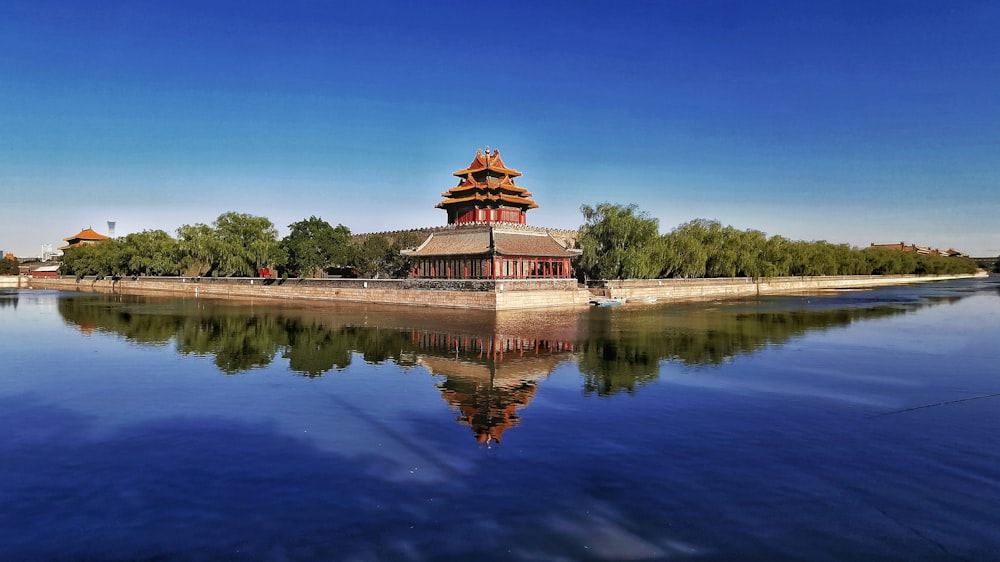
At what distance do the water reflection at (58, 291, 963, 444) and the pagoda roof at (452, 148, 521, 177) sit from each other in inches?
652

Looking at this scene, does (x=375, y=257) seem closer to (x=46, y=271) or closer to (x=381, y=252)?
(x=381, y=252)

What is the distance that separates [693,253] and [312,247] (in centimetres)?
3914

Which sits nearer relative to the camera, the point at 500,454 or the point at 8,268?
the point at 500,454

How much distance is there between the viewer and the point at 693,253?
213ft

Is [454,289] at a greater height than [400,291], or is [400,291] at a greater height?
[454,289]

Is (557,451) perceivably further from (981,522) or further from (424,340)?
(424,340)

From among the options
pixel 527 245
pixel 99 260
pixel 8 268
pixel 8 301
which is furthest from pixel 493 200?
pixel 8 268

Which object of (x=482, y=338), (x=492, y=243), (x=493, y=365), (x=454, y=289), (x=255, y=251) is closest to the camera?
(x=493, y=365)

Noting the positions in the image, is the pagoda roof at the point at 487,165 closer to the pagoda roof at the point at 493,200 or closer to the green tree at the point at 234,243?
the pagoda roof at the point at 493,200

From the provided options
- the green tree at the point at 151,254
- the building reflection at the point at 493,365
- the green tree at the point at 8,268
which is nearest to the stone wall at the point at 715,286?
the building reflection at the point at 493,365

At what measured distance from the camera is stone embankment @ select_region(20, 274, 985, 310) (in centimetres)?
4522

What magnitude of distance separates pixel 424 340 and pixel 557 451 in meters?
17.6

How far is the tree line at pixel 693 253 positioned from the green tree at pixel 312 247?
2436 cm

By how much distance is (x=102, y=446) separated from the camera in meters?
12.2
